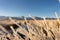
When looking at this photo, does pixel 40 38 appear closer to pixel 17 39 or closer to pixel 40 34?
pixel 40 34

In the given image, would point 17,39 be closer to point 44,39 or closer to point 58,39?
point 44,39

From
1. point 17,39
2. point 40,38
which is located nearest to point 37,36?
point 40,38

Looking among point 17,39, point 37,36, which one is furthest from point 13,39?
point 37,36

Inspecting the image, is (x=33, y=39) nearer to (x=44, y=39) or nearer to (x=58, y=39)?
(x=44, y=39)

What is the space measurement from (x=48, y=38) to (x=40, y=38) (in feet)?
0.26

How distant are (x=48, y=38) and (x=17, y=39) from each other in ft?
0.58

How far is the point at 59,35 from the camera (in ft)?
2.88

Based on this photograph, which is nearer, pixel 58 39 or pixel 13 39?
pixel 58 39

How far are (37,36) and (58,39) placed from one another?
6.6 inches

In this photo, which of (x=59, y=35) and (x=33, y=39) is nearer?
(x=59, y=35)

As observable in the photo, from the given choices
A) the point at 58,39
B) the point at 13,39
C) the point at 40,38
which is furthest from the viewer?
the point at 13,39

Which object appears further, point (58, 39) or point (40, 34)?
point (40, 34)

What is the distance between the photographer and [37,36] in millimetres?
1003

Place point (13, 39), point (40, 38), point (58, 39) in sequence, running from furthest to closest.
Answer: point (13, 39), point (40, 38), point (58, 39)
